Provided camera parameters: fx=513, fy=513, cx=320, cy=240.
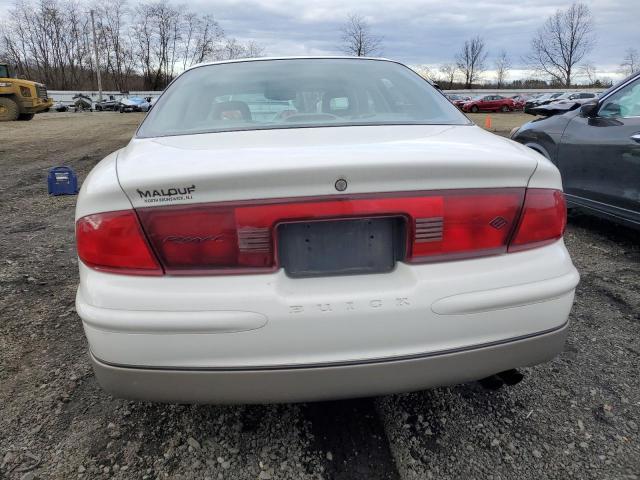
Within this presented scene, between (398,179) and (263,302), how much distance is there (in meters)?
0.56

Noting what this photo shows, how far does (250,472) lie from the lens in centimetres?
187

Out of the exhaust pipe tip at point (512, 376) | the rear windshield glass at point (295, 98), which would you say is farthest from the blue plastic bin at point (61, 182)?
the exhaust pipe tip at point (512, 376)

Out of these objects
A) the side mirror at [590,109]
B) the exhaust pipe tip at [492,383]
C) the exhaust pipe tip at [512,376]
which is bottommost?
the exhaust pipe tip at [492,383]

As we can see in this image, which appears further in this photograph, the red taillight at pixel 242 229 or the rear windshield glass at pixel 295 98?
the rear windshield glass at pixel 295 98

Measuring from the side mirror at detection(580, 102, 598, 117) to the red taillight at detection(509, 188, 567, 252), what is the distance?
3115 mm

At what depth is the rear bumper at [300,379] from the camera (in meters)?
1.58

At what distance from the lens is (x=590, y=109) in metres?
4.41

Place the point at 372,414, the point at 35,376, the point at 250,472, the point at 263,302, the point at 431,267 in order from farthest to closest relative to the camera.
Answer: the point at 35,376
the point at 372,414
the point at 250,472
the point at 431,267
the point at 263,302

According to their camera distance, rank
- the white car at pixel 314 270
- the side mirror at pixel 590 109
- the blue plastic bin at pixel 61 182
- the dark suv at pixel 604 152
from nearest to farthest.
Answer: the white car at pixel 314 270 → the dark suv at pixel 604 152 → the side mirror at pixel 590 109 → the blue plastic bin at pixel 61 182

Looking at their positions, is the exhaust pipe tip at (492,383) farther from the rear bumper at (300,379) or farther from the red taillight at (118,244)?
the red taillight at (118,244)

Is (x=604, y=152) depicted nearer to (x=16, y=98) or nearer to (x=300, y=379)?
(x=300, y=379)

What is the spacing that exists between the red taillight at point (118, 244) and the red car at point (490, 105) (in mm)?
44193

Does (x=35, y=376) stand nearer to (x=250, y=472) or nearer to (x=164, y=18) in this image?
(x=250, y=472)

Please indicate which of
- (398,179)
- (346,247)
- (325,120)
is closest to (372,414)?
(346,247)
